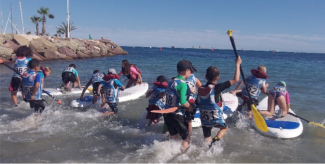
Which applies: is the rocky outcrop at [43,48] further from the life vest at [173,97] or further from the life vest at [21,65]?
the life vest at [173,97]

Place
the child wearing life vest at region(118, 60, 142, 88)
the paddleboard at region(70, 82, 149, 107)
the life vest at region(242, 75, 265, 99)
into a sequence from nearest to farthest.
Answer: the life vest at region(242, 75, 265, 99) < the paddleboard at region(70, 82, 149, 107) < the child wearing life vest at region(118, 60, 142, 88)

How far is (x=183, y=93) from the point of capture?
379 centimetres

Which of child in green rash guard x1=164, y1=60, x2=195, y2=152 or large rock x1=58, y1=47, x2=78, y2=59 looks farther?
large rock x1=58, y1=47, x2=78, y2=59

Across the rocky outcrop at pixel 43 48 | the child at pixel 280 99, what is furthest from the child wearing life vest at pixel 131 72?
the rocky outcrop at pixel 43 48

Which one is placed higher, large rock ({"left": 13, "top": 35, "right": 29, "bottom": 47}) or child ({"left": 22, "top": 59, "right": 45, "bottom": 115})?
large rock ({"left": 13, "top": 35, "right": 29, "bottom": 47})

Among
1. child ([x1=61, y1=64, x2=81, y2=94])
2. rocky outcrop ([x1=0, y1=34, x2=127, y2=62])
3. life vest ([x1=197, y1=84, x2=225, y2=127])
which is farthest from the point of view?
rocky outcrop ([x1=0, y1=34, x2=127, y2=62])

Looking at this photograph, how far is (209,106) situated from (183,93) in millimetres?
490

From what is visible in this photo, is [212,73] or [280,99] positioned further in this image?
[280,99]

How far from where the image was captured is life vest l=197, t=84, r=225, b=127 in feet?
12.6

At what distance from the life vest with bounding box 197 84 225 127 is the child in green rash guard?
21cm

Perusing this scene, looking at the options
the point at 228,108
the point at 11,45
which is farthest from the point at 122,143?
the point at 11,45

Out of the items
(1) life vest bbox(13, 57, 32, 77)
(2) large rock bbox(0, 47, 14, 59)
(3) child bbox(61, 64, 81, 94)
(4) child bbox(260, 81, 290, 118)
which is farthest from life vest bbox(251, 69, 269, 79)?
(2) large rock bbox(0, 47, 14, 59)

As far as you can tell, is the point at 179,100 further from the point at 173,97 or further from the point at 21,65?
the point at 21,65

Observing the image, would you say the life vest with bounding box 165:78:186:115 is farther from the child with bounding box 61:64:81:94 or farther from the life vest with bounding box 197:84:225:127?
the child with bounding box 61:64:81:94
